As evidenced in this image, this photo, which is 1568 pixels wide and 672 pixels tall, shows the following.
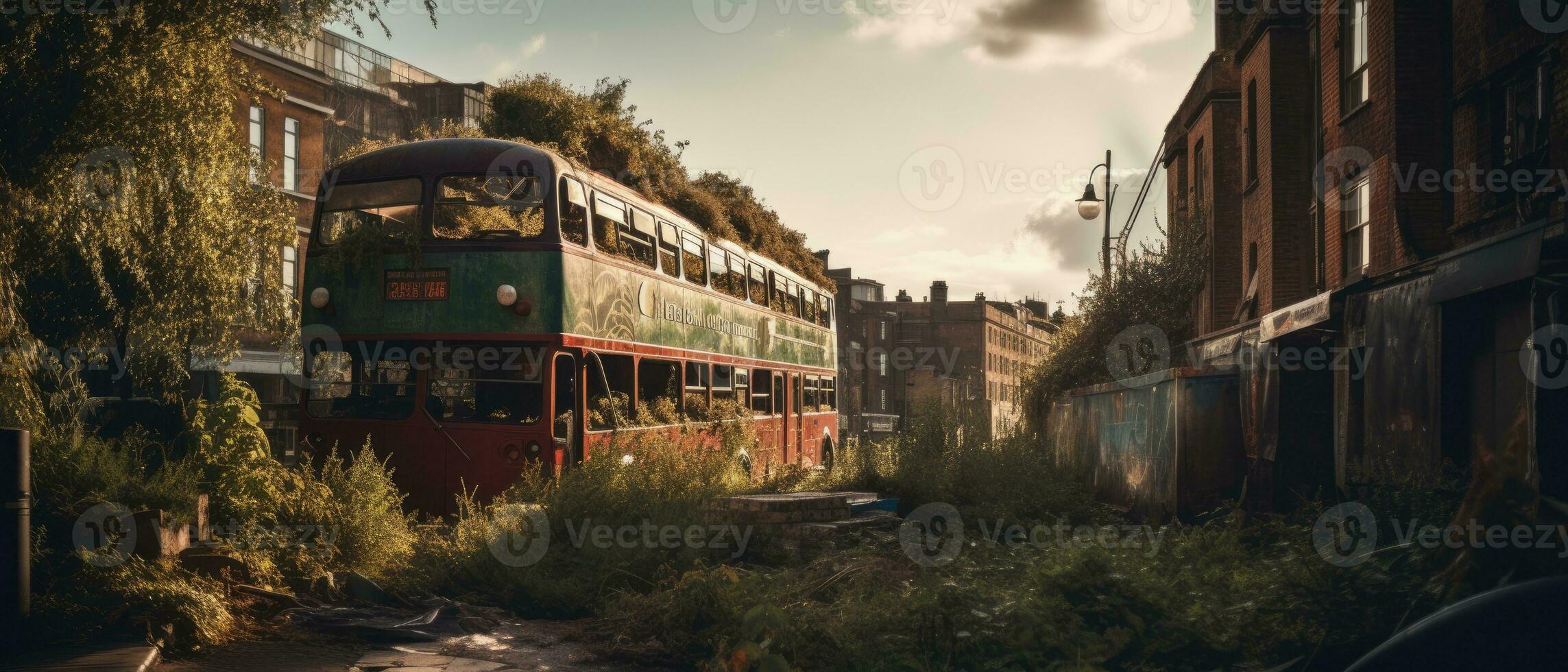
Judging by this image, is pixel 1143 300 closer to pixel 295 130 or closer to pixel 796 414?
pixel 796 414

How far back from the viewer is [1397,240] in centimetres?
1477

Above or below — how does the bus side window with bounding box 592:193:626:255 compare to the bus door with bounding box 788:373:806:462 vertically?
above

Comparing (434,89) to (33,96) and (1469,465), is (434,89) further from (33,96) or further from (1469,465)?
(1469,465)

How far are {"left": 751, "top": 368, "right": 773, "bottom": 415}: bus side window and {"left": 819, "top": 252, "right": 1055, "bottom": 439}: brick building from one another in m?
55.1

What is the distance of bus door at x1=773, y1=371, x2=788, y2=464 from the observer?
19.4 metres

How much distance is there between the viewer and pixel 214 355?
19.1 metres

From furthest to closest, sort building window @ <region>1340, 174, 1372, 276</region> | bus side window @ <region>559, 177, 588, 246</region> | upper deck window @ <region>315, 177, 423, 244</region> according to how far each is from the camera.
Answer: building window @ <region>1340, 174, 1372, 276</region> → upper deck window @ <region>315, 177, 423, 244</region> → bus side window @ <region>559, 177, 588, 246</region>

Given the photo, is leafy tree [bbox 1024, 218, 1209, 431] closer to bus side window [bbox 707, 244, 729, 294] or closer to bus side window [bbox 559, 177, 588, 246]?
bus side window [bbox 707, 244, 729, 294]

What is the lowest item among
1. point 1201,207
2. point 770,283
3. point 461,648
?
point 461,648

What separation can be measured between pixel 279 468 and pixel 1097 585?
6.28m

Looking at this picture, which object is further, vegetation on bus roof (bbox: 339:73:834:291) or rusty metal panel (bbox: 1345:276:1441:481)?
vegetation on bus roof (bbox: 339:73:834:291)

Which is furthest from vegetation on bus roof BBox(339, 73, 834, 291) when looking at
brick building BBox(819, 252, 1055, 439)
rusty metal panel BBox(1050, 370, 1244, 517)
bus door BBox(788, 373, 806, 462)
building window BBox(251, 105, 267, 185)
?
brick building BBox(819, 252, 1055, 439)

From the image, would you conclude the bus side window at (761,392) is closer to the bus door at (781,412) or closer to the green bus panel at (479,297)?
the bus door at (781,412)

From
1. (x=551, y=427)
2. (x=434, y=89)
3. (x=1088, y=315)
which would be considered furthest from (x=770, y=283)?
(x=434, y=89)
